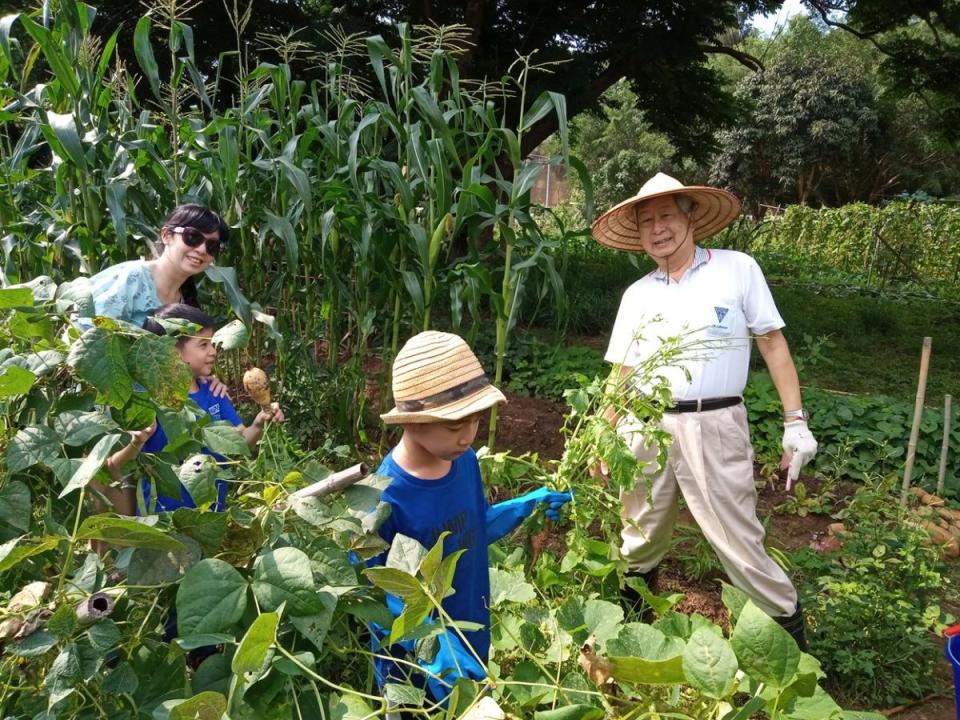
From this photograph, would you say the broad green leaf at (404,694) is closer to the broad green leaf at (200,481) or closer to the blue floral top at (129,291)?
the broad green leaf at (200,481)

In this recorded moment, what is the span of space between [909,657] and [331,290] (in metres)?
2.81

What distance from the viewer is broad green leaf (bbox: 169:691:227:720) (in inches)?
31.3

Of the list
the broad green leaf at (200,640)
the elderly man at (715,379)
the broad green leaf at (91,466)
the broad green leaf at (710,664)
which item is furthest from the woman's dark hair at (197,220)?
the broad green leaf at (710,664)

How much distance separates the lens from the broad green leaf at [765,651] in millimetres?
886

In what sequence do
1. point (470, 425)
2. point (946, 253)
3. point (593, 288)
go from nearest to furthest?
point (470, 425), point (593, 288), point (946, 253)

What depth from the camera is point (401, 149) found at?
358cm

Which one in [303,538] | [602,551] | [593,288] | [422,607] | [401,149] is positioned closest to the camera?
[422,607]

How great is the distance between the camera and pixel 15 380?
0.95 metres

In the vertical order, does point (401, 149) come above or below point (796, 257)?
above

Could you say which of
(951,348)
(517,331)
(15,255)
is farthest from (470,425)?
(951,348)

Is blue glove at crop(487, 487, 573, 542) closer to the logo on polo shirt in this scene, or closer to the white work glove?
the logo on polo shirt

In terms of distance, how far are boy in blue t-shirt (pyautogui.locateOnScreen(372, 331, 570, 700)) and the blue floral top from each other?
1.40 m

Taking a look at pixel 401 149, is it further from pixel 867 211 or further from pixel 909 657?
pixel 867 211

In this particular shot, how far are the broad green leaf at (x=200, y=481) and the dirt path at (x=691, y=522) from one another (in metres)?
1.80
